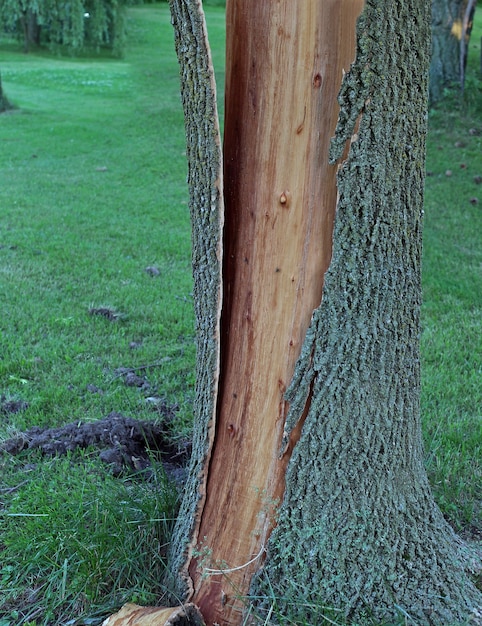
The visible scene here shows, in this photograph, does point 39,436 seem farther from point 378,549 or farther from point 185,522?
point 378,549

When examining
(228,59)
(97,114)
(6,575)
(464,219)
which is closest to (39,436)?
(6,575)

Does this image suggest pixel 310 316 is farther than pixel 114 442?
No

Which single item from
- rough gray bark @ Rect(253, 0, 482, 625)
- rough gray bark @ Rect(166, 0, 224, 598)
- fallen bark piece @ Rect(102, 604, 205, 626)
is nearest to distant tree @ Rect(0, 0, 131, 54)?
rough gray bark @ Rect(166, 0, 224, 598)

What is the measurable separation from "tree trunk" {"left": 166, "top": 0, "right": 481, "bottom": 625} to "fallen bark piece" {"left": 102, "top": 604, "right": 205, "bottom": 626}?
0.40 ft

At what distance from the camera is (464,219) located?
7.74 metres

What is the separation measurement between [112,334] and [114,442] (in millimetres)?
1622

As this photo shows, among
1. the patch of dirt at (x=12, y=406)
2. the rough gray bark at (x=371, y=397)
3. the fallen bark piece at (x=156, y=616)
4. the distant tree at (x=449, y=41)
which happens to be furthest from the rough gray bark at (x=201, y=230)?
the distant tree at (x=449, y=41)

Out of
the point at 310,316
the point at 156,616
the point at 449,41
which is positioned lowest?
the point at 156,616

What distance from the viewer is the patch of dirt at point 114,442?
3.41 metres

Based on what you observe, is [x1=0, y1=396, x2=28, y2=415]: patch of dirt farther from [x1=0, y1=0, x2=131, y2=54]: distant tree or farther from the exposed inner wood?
[x1=0, y1=0, x2=131, y2=54]: distant tree

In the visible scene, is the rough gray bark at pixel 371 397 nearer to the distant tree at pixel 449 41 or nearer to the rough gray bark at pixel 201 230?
the rough gray bark at pixel 201 230

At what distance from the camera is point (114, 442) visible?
3514mm

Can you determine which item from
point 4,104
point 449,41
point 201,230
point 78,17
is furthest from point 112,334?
point 78,17

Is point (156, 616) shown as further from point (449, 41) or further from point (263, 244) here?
point (449, 41)
